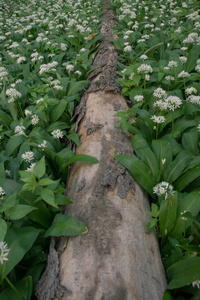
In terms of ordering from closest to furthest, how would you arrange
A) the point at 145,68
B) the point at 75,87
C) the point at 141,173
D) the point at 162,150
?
1. the point at 141,173
2. the point at 162,150
3. the point at 145,68
4. the point at 75,87

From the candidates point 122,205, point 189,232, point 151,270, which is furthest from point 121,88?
point 151,270

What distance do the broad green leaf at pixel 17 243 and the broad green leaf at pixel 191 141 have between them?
180cm

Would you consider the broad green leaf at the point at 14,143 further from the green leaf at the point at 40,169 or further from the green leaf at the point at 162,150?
the green leaf at the point at 162,150

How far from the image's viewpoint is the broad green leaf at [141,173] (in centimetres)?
222

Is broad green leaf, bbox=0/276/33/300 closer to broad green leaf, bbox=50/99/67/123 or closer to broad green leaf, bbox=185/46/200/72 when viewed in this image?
broad green leaf, bbox=50/99/67/123

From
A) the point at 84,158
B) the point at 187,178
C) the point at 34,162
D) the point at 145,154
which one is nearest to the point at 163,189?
the point at 187,178

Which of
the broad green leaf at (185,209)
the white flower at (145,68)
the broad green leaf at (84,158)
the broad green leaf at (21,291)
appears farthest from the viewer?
the white flower at (145,68)

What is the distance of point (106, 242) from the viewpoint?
5.58 feet

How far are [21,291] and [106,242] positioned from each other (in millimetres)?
665

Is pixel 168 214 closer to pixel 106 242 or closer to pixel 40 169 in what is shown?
pixel 106 242

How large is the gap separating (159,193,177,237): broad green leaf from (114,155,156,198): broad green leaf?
14.1 inches

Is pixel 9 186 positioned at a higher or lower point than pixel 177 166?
higher

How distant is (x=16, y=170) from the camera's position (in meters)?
2.57

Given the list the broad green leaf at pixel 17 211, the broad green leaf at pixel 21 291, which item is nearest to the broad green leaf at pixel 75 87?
the broad green leaf at pixel 17 211
